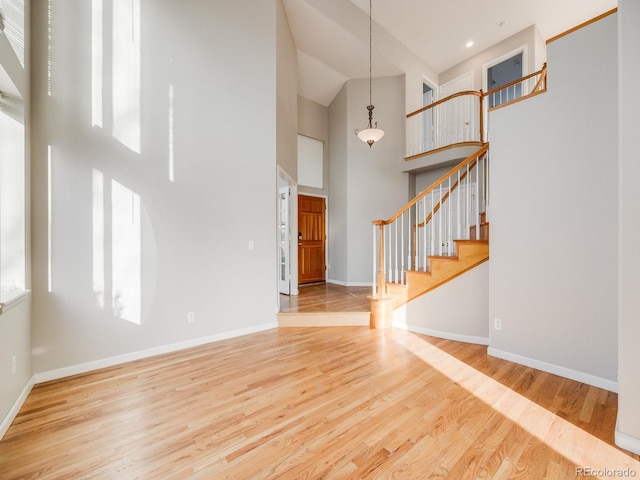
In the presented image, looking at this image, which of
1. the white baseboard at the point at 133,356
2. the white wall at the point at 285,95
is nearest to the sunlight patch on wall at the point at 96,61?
the white wall at the point at 285,95

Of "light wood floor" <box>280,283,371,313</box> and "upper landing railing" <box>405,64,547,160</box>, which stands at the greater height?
"upper landing railing" <box>405,64,547,160</box>

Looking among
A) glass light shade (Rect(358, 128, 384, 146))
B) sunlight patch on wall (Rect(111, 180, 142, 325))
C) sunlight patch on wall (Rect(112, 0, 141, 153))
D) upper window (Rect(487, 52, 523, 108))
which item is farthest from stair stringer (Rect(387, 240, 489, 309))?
upper window (Rect(487, 52, 523, 108))

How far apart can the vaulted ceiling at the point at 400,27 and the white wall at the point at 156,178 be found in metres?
1.29

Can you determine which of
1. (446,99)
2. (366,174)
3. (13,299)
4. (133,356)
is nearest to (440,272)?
(366,174)

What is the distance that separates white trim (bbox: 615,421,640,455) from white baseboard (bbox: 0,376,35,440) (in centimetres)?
381

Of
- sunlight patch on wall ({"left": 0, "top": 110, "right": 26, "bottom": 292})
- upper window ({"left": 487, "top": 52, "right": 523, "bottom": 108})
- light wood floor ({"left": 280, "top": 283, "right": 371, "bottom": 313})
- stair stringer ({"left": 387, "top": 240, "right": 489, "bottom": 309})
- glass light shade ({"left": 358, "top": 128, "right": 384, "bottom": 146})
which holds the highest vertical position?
upper window ({"left": 487, "top": 52, "right": 523, "bottom": 108})

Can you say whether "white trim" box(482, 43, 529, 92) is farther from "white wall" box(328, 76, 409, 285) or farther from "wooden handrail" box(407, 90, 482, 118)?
"white wall" box(328, 76, 409, 285)

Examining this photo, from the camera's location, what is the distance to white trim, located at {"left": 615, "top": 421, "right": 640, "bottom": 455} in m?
1.59

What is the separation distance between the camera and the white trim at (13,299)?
1.78 meters

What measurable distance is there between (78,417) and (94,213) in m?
1.73

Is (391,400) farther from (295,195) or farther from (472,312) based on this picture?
(295,195)

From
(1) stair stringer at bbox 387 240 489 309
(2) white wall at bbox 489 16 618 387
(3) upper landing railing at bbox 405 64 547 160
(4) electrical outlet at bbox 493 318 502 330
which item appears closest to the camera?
(2) white wall at bbox 489 16 618 387

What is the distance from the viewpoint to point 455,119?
591cm

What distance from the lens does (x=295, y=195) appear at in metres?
5.14
